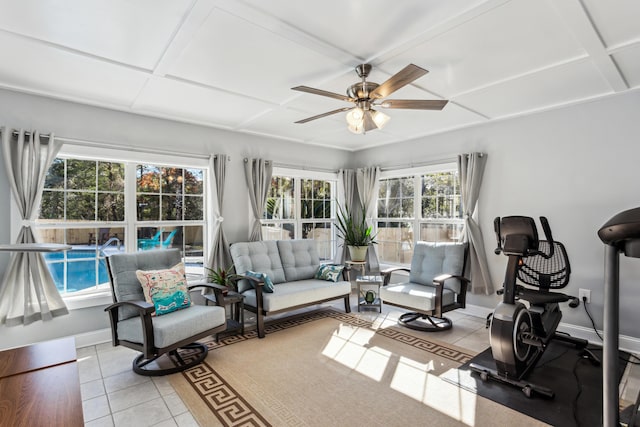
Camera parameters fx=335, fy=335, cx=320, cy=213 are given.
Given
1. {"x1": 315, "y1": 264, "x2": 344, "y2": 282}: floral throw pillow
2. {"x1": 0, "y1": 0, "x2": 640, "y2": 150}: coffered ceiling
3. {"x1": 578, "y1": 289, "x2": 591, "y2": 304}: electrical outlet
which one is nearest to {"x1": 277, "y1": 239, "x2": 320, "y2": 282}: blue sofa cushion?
{"x1": 315, "y1": 264, "x2": 344, "y2": 282}: floral throw pillow

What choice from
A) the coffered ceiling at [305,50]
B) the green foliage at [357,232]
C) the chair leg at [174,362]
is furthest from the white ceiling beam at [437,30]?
the green foliage at [357,232]

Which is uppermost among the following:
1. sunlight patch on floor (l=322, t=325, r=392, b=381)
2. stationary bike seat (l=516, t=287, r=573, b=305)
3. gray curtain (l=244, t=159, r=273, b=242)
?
gray curtain (l=244, t=159, r=273, b=242)

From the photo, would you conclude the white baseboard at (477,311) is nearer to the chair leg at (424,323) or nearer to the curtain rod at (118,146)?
the chair leg at (424,323)

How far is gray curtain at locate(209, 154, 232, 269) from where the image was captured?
4.41m

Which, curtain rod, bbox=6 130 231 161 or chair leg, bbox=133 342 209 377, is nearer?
chair leg, bbox=133 342 209 377

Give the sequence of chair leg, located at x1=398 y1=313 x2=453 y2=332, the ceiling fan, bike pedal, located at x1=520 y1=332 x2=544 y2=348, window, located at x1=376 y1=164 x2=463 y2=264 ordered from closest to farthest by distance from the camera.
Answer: the ceiling fan → bike pedal, located at x1=520 y1=332 x2=544 y2=348 → chair leg, located at x1=398 y1=313 x2=453 y2=332 → window, located at x1=376 y1=164 x2=463 y2=264

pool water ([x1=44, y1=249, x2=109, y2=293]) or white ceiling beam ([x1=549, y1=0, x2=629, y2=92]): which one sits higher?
white ceiling beam ([x1=549, y1=0, x2=629, y2=92])

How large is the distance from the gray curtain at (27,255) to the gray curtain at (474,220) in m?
4.66

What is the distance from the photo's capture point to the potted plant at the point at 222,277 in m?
3.96

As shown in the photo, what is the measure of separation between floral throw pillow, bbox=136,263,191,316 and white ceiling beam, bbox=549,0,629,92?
3.60m

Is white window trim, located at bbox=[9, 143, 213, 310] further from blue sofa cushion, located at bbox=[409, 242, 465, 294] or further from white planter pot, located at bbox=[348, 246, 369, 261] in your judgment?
blue sofa cushion, located at bbox=[409, 242, 465, 294]

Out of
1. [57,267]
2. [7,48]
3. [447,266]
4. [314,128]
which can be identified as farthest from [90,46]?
[447,266]

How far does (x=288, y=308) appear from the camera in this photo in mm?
3906

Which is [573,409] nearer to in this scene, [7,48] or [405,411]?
[405,411]
